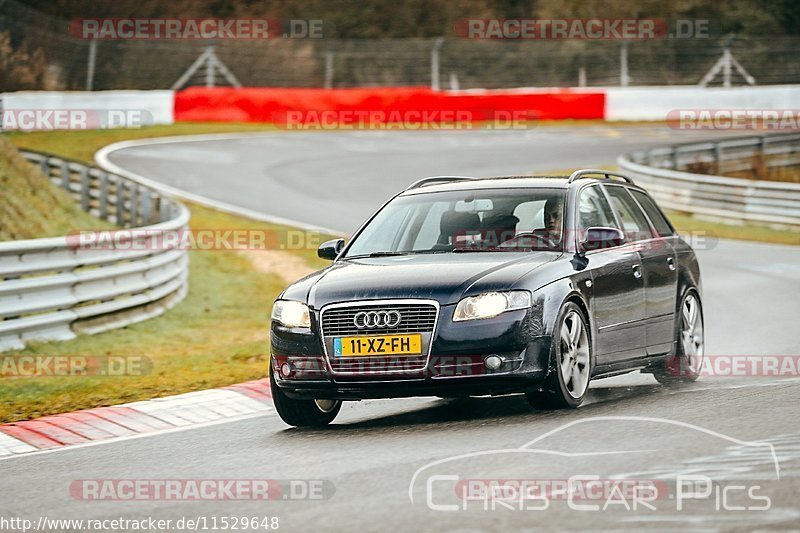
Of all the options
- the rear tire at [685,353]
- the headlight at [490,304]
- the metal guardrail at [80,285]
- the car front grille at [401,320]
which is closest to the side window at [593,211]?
the rear tire at [685,353]

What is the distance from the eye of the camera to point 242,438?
9.08 meters

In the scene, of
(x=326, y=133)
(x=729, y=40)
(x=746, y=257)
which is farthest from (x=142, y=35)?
(x=746, y=257)

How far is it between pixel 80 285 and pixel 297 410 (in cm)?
654

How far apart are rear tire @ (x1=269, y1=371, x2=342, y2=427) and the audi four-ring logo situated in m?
0.83

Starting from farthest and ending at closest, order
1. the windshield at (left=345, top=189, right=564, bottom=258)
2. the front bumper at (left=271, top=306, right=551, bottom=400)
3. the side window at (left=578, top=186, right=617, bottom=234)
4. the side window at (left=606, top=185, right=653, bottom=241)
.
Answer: the side window at (left=606, top=185, right=653, bottom=241) → the side window at (left=578, top=186, right=617, bottom=234) → the windshield at (left=345, top=189, right=564, bottom=258) → the front bumper at (left=271, top=306, right=551, bottom=400)

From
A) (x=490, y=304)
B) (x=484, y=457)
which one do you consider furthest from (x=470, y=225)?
(x=484, y=457)

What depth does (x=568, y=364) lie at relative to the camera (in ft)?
30.3

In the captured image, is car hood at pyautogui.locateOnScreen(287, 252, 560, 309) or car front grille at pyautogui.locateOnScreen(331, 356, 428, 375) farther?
car hood at pyautogui.locateOnScreen(287, 252, 560, 309)

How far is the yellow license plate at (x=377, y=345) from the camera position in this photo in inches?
347

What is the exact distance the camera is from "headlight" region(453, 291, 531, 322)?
8.82 metres

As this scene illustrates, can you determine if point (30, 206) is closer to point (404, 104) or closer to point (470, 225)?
point (470, 225)

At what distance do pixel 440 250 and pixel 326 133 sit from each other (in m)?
33.9

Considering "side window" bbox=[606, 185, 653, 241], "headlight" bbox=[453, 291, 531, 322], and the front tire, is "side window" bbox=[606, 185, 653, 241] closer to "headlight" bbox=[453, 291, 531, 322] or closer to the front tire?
the front tire

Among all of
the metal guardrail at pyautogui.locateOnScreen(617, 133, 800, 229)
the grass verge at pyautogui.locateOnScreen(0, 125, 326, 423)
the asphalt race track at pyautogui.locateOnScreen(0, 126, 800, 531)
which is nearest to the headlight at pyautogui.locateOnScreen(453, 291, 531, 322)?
the asphalt race track at pyautogui.locateOnScreen(0, 126, 800, 531)
